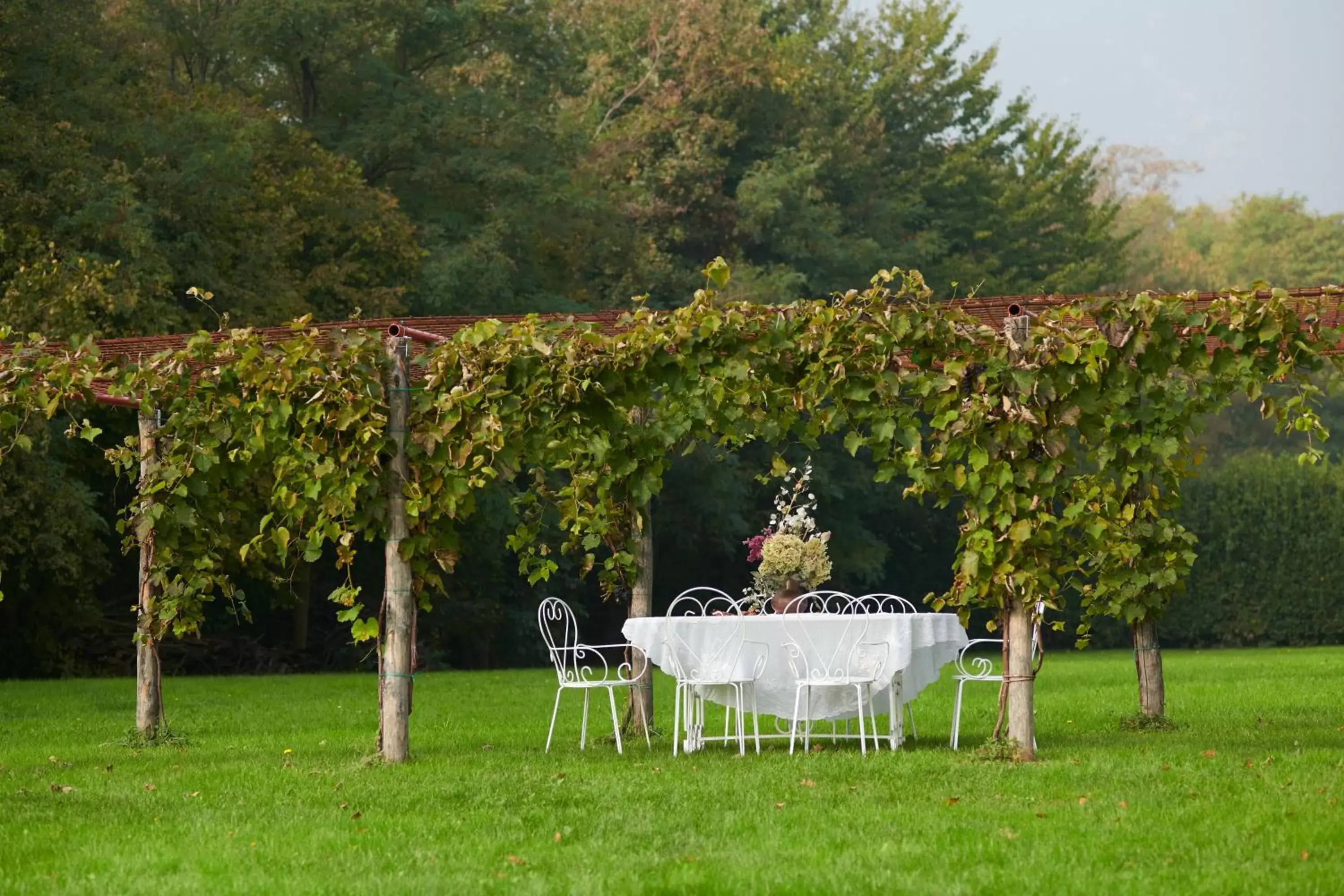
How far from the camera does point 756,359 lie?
8.30 metres

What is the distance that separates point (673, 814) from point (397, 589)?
2.51 metres

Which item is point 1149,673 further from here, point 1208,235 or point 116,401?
point 1208,235

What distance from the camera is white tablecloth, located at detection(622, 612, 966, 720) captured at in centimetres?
889

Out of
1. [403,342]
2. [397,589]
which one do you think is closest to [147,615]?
[397,589]

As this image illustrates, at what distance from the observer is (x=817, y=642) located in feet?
29.8

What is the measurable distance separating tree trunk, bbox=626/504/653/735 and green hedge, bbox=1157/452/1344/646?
57.4ft

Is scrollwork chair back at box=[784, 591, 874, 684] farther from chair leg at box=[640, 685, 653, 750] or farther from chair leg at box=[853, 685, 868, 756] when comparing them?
chair leg at box=[640, 685, 653, 750]


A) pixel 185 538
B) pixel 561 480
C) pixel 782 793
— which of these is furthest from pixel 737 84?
pixel 782 793

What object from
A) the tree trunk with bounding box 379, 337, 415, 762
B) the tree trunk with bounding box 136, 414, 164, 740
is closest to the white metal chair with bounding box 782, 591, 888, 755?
the tree trunk with bounding box 379, 337, 415, 762

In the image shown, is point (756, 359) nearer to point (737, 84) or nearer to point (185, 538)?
point (185, 538)

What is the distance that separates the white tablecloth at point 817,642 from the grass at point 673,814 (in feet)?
1.30

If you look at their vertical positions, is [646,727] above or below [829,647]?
below

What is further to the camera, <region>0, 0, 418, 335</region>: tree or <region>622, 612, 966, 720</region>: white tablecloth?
<region>0, 0, 418, 335</region>: tree

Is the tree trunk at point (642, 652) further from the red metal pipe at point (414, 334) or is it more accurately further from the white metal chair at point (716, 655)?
the red metal pipe at point (414, 334)
